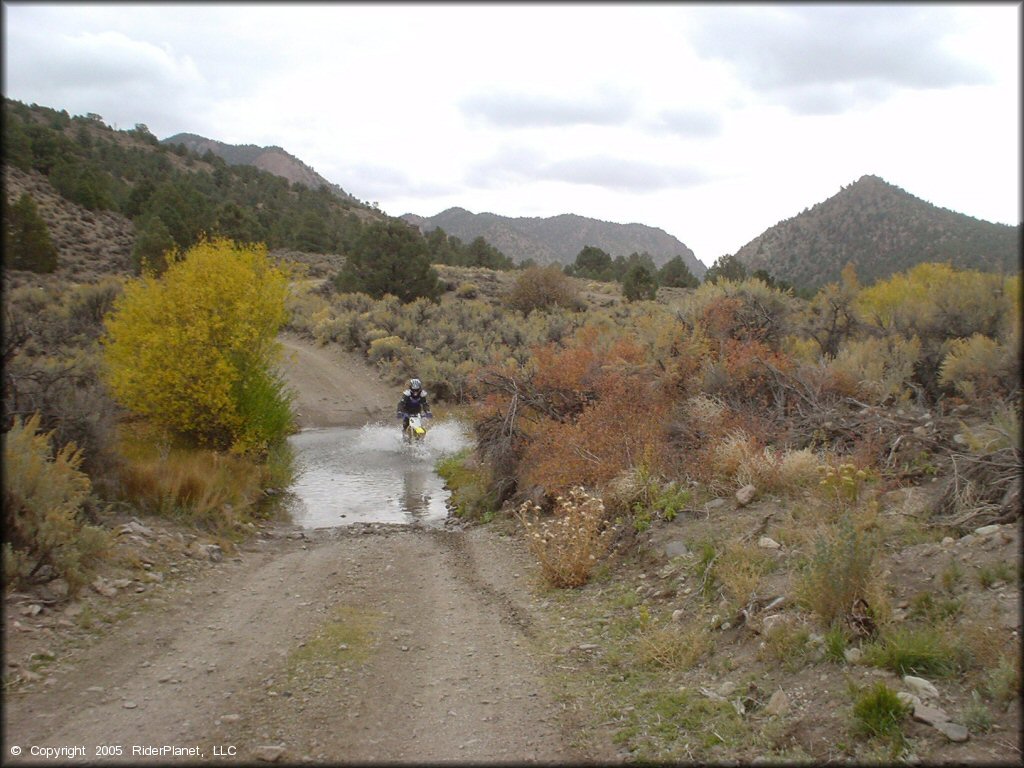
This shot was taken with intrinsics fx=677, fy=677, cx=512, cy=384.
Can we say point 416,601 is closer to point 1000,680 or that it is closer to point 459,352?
point 1000,680

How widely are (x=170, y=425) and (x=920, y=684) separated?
13419mm

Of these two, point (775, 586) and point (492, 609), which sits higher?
point (775, 586)

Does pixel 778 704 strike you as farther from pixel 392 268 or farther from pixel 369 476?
pixel 392 268

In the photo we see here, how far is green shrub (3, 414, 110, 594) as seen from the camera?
265 inches

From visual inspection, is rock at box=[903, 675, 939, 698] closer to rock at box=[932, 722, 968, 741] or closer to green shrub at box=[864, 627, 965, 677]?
green shrub at box=[864, 627, 965, 677]

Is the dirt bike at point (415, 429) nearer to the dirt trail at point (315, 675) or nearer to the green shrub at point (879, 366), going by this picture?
the dirt trail at point (315, 675)

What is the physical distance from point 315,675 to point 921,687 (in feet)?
14.7

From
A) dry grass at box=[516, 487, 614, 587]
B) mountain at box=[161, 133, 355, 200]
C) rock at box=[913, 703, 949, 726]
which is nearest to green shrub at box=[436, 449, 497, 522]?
dry grass at box=[516, 487, 614, 587]

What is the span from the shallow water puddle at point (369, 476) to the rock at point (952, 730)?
9.55 m

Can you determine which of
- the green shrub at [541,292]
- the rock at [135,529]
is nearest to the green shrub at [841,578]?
the rock at [135,529]

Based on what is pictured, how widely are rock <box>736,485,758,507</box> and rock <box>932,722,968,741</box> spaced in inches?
177

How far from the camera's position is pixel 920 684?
441cm

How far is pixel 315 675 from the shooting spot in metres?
5.64

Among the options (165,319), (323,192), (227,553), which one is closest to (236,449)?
(165,319)
